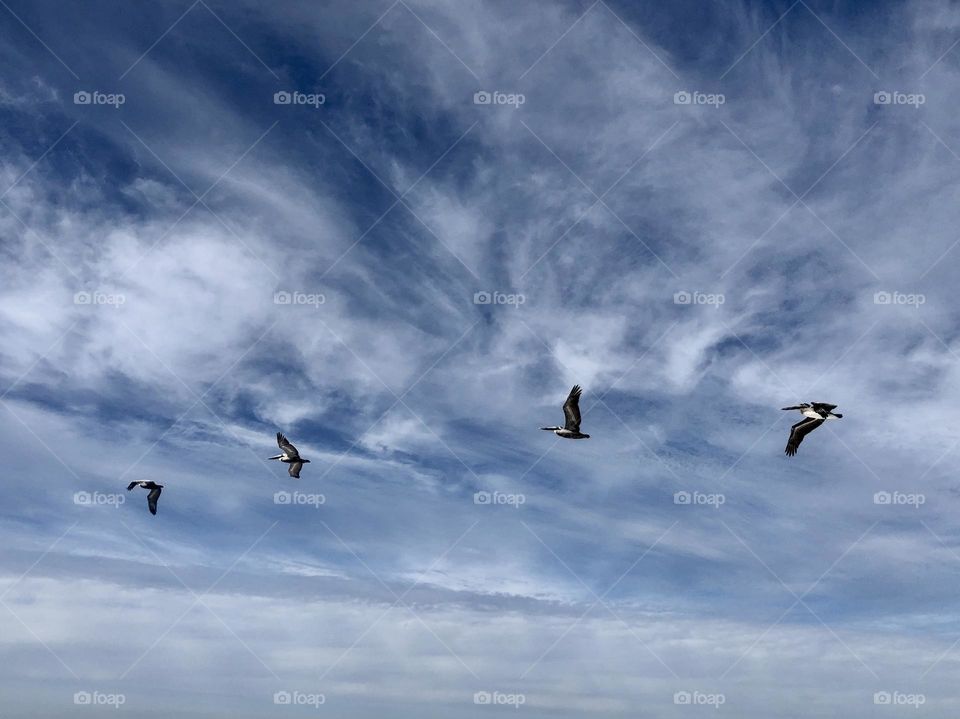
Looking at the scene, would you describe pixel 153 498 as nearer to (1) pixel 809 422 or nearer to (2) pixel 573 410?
(2) pixel 573 410

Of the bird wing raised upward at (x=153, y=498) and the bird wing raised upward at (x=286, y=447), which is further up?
the bird wing raised upward at (x=286, y=447)

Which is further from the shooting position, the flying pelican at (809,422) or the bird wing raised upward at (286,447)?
the bird wing raised upward at (286,447)

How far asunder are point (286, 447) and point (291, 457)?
153 centimetres

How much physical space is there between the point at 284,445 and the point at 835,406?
169ft

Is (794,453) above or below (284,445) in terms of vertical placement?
below

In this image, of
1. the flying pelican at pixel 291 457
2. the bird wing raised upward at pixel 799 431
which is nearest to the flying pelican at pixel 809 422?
the bird wing raised upward at pixel 799 431

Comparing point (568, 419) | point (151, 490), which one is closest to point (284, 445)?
point (151, 490)

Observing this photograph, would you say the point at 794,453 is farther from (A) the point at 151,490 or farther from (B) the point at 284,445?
(A) the point at 151,490

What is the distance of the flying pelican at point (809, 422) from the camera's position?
6788cm

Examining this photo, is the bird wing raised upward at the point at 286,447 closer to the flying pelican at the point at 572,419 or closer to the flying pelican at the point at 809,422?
the flying pelican at the point at 572,419

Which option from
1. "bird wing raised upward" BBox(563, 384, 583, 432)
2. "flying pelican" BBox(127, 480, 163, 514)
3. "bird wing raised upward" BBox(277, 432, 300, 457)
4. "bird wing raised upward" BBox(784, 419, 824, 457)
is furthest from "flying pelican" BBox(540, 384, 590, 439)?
"flying pelican" BBox(127, 480, 163, 514)

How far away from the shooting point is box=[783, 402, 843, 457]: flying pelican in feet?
223

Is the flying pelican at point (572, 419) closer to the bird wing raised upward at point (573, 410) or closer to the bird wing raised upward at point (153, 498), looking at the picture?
the bird wing raised upward at point (573, 410)

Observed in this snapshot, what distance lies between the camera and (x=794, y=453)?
223ft
